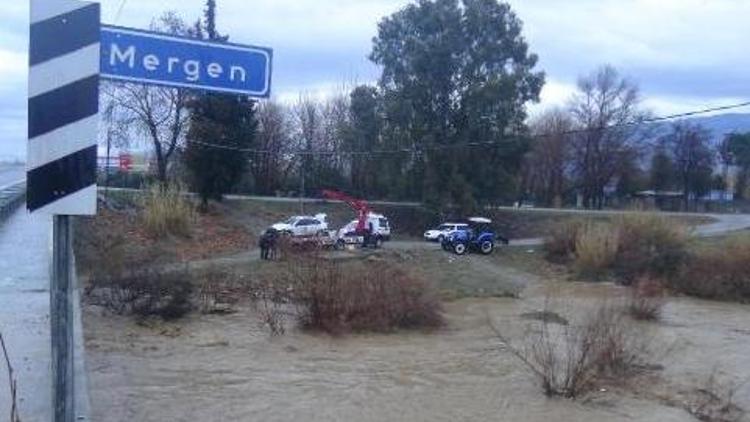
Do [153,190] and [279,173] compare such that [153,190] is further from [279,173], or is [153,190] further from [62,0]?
[62,0]

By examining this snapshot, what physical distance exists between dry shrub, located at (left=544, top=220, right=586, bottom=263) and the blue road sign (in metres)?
44.7

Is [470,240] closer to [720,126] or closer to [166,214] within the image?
[166,214]

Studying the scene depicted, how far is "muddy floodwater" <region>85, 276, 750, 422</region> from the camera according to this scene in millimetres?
12273

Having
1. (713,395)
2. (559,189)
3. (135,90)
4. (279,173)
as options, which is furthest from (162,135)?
(713,395)

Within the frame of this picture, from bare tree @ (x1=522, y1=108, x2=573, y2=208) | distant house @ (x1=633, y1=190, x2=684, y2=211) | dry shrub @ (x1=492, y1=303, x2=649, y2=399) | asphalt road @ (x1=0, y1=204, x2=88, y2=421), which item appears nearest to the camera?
asphalt road @ (x1=0, y1=204, x2=88, y2=421)

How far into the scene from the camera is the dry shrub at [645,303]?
28.7 meters

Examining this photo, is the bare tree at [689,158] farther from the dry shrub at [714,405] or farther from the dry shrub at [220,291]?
the dry shrub at [714,405]

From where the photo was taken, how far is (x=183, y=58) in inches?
165

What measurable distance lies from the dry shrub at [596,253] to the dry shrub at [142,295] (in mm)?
24178

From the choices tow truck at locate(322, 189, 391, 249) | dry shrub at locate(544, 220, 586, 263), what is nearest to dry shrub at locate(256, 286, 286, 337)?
tow truck at locate(322, 189, 391, 249)

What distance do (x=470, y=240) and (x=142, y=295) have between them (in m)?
26.9

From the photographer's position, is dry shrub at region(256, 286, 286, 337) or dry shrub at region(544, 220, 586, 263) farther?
dry shrub at region(544, 220, 586, 263)

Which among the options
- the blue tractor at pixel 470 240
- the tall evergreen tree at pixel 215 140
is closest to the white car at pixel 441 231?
the blue tractor at pixel 470 240

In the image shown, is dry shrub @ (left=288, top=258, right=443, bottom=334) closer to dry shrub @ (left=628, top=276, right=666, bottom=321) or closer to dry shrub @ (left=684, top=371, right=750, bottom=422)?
dry shrub @ (left=628, top=276, right=666, bottom=321)
